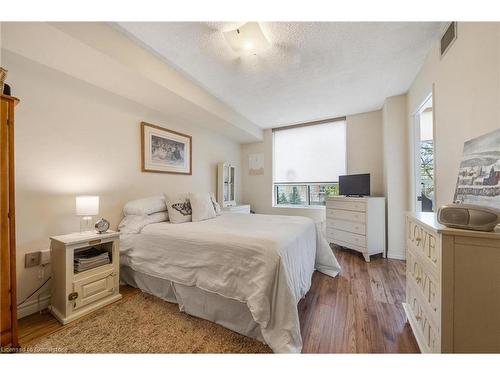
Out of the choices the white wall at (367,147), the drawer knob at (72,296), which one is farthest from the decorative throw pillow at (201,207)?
the white wall at (367,147)

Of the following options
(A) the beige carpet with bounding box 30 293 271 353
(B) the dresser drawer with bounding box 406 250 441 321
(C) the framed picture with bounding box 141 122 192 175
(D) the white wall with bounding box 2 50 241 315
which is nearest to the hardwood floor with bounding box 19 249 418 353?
(A) the beige carpet with bounding box 30 293 271 353

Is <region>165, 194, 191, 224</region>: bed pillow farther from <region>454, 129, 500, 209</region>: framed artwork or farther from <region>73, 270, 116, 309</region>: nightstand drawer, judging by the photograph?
<region>454, 129, 500, 209</region>: framed artwork

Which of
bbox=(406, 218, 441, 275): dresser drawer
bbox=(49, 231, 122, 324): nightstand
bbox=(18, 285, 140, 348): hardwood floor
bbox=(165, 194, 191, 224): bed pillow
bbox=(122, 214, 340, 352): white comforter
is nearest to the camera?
bbox=(406, 218, 441, 275): dresser drawer

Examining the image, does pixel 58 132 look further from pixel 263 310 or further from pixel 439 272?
pixel 439 272

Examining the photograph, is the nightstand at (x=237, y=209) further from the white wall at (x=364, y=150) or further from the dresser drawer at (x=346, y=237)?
the dresser drawer at (x=346, y=237)

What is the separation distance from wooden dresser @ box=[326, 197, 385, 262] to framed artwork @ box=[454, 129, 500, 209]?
161 cm

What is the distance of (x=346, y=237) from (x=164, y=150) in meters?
3.22

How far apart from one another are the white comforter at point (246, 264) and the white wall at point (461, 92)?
1.36 m

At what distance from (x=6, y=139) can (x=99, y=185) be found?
3.50ft

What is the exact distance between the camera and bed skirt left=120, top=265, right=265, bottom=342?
143 cm

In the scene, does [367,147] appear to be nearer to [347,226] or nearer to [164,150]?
[347,226]

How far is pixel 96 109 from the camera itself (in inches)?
85.3

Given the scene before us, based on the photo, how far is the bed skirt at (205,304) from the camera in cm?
143
